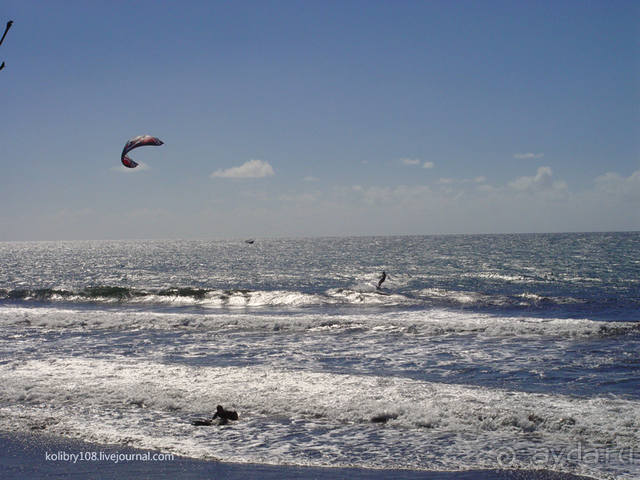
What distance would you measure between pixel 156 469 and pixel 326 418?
359cm

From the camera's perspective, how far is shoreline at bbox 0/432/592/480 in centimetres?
768

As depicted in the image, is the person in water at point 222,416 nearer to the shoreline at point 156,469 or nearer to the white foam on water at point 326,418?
the white foam on water at point 326,418

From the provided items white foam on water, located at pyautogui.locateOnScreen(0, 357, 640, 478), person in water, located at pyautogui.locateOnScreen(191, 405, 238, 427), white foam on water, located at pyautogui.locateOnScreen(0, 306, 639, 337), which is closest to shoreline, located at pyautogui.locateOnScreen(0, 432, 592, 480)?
white foam on water, located at pyautogui.locateOnScreen(0, 357, 640, 478)

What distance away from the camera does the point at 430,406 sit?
10812 mm

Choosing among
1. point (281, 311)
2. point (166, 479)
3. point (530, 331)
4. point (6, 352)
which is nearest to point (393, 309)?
point (281, 311)

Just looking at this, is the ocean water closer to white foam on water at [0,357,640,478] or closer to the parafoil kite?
white foam on water at [0,357,640,478]

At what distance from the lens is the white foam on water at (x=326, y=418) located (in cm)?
856

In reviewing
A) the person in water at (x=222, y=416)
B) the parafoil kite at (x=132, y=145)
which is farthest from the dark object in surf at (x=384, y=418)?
the parafoil kite at (x=132, y=145)

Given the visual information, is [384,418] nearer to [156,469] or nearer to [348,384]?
[348,384]

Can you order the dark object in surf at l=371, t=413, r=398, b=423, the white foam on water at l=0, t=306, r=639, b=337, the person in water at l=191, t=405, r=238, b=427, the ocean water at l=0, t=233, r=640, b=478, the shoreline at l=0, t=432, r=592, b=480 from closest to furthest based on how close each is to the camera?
the shoreline at l=0, t=432, r=592, b=480 < the ocean water at l=0, t=233, r=640, b=478 < the person in water at l=191, t=405, r=238, b=427 < the dark object in surf at l=371, t=413, r=398, b=423 < the white foam on water at l=0, t=306, r=639, b=337

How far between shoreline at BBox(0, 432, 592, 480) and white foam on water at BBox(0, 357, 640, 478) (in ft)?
0.88

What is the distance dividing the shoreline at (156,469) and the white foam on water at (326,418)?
0.27 metres

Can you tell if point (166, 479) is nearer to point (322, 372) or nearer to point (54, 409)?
point (54, 409)

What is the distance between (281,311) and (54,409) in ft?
Answer: 62.9
